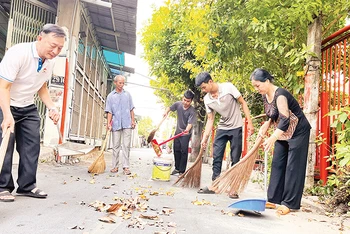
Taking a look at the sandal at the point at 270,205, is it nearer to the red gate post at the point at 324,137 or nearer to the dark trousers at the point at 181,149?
the red gate post at the point at 324,137

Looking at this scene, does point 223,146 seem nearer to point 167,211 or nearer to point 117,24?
point 167,211

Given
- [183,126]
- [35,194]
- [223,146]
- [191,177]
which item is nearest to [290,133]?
[223,146]

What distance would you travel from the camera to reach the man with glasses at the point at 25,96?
3.65 meters

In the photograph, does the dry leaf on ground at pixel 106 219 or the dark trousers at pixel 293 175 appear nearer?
the dry leaf on ground at pixel 106 219

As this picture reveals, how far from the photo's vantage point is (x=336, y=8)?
5633mm

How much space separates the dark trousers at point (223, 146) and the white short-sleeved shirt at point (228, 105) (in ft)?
0.29

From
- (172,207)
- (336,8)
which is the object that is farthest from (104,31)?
(172,207)

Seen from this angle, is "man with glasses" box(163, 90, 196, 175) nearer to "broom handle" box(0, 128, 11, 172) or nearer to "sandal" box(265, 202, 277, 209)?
"sandal" box(265, 202, 277, 209)

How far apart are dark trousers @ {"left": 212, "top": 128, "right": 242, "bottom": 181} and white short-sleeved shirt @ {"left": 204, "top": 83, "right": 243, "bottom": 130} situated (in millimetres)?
88

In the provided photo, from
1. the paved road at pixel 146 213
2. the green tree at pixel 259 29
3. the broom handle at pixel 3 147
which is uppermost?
the green tree at pixel 259 29

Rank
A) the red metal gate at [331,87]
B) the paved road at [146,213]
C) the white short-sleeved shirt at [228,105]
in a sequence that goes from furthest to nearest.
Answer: the white short-sleeved shirt at [228,105] → the red metal gate at [331,87] → the paved road at [146,213]

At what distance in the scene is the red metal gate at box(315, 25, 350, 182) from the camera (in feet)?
17.2

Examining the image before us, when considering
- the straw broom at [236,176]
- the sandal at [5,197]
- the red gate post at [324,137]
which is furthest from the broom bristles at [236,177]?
the sandal at [5,197]

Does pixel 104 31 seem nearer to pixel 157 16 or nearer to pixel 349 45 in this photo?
pixel 157 16
